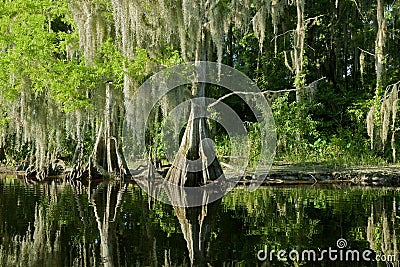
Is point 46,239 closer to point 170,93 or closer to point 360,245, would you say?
point 360,245

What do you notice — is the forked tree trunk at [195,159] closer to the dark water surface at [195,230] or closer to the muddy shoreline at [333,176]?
the muddy shoreline at [333,176]

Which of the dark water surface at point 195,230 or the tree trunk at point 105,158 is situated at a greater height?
the tree trunk at point 105,158

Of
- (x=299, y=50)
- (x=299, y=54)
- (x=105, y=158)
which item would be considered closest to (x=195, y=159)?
(x=105, y=158)

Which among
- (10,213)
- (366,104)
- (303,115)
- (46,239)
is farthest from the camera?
(366,104)

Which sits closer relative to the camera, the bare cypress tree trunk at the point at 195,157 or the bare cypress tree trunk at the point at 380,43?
the bare cypress tree trunk at the point at 195,157

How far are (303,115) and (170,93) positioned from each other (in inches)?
188

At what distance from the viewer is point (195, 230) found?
7031 mm

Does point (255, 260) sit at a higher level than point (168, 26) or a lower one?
lower

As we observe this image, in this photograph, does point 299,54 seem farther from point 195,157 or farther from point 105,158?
point 105,158

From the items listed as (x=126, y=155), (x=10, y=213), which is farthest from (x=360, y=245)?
(x=126, y=155)

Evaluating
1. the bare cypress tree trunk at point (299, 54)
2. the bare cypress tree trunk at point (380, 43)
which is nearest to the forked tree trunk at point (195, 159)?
the bare cypress tree trunk at point (299, 54)

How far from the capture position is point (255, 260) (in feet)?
17.4

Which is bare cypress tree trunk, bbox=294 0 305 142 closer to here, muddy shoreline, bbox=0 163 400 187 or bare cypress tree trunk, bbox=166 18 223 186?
muddy shoreline, bbox=0 163 400 187

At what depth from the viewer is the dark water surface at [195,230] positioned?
5.44m
